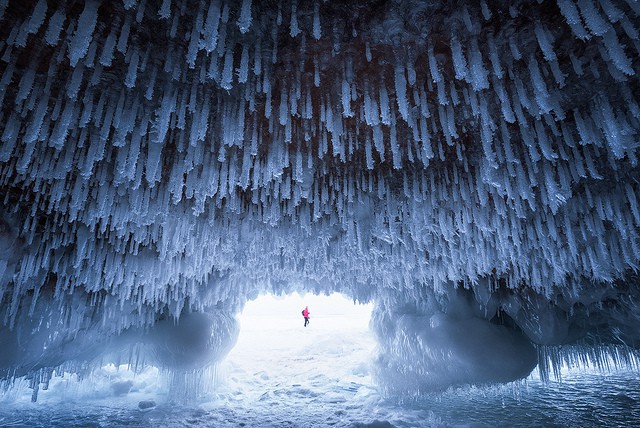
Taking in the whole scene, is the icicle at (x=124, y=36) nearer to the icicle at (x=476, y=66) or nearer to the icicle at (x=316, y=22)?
the icicle at (x=316, y=22)

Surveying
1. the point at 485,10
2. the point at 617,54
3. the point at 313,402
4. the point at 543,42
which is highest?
the point at 485,10

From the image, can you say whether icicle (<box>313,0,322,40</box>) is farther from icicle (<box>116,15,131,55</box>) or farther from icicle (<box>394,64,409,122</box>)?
icicle (<box>116,15,131,55</box>)

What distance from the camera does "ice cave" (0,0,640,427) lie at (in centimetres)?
267

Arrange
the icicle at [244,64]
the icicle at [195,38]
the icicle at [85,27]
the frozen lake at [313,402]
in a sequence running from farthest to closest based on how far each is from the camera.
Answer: the frozen lake at [313,402] → the icicle at [244,64] → the icicle at [195,38] → the icicle at [85,27]

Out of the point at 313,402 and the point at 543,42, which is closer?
the point at 543,42

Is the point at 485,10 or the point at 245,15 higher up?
the point at 485,10

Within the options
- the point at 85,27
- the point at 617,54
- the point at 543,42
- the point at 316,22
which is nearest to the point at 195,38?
the point at 85,27

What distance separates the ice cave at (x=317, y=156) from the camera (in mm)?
2668

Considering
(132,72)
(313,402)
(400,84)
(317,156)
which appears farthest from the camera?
(313,402)

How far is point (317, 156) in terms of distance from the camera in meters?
4.24

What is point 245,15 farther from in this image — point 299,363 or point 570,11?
point 299,363

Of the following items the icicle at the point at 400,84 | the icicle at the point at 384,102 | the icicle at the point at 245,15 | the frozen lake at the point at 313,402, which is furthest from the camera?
the frozen lake at the point at 313,402

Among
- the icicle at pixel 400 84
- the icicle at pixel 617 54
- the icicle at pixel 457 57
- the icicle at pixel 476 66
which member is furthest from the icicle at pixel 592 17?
the icicle at pixel 400 84

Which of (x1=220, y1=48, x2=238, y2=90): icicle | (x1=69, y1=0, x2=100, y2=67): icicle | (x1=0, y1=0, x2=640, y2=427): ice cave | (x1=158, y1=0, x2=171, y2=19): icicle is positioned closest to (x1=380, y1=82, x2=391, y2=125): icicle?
(x1=0, y1=0, x2=640, y2=427): ice cave
